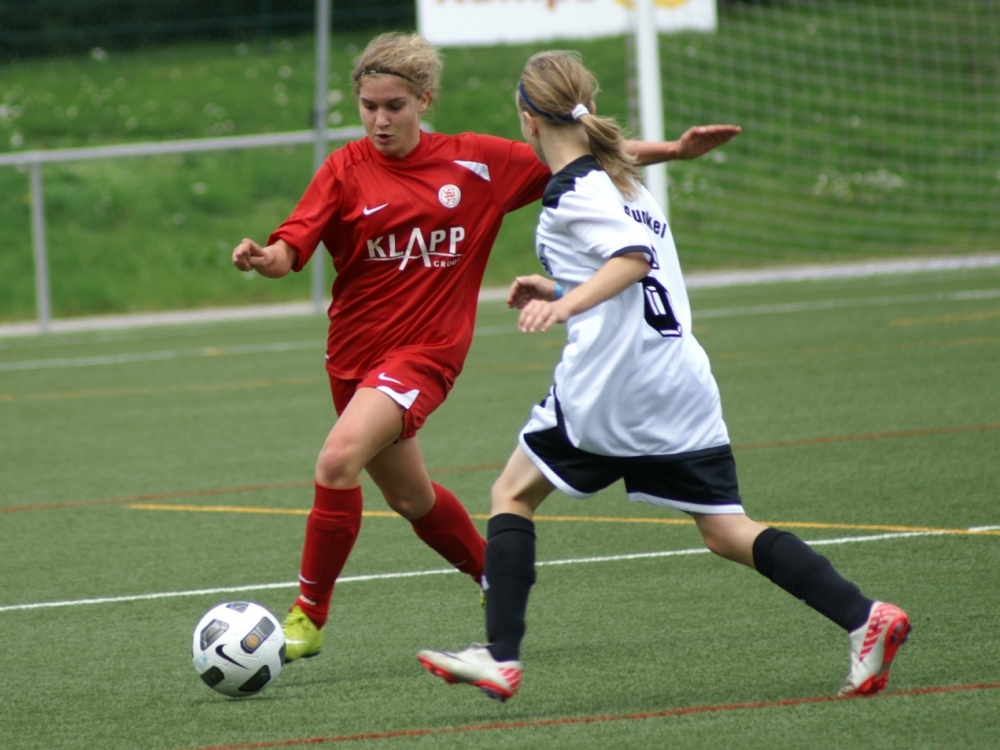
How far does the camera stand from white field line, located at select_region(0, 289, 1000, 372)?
12000 mm

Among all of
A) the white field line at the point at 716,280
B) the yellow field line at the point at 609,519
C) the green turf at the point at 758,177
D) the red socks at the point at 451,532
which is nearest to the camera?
the red socks at the point at 451,532

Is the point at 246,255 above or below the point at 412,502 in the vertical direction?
above

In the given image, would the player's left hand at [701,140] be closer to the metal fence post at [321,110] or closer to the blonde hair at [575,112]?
the blonde hair at [575,112]

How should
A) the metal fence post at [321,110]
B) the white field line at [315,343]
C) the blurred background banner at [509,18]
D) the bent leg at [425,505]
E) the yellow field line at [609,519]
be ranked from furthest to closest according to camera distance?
1. the blurred background banner at [509,18]
2. the metal fence post at [321,110]
3. the white field line at [315,343]
4. the yellow field line at [609,519]
5. the bent leg at [425,505]

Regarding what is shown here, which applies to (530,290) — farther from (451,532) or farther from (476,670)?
(451,532)

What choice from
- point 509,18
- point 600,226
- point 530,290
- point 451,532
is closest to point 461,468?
point 451,532

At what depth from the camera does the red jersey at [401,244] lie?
4.15 m

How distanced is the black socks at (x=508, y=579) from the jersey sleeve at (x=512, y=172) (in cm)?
119

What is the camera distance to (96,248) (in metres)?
18.2

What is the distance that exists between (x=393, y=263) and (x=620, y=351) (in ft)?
3.46

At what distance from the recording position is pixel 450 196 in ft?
13.9

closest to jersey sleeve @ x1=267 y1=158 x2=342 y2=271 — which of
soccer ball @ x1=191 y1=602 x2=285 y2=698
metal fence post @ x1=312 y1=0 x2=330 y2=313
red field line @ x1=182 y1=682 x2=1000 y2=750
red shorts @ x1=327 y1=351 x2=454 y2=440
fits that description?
red shorts @ x1=327 y1=351 x2=454 y2=440

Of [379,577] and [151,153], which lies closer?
[379,577]

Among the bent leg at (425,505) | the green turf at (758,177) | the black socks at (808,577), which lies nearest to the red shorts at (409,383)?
the bent leg at (425,505)
